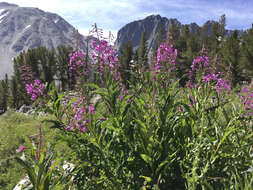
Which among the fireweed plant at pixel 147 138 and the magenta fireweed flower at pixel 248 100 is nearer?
the fireweed plant at pixel 147 138

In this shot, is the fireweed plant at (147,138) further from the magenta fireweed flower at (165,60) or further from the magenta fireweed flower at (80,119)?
the magenta fireweed flower at (165,60)

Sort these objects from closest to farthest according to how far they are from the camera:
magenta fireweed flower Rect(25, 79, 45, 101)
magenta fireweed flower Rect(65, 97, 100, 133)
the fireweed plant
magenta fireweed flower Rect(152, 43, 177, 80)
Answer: the fireweed plant
magenta fireweed flower Rect(65, 97, 100, 133)
magenta fireweed flower Rect(25, 79, 45, 101)
magenta fireweed flower Rect(152, 43, 177, 80)

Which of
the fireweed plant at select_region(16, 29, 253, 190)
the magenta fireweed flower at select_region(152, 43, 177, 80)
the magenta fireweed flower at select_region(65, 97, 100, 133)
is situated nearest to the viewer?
the fireweed plant at select_region(16, 29, 253, 190)

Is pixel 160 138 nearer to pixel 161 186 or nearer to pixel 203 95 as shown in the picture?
pixel 161 186

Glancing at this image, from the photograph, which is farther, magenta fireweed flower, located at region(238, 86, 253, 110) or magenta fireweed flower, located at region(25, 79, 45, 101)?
magenta fireweed flower, located at region(25, 79, 45, 101)

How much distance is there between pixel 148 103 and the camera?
2.53 meters

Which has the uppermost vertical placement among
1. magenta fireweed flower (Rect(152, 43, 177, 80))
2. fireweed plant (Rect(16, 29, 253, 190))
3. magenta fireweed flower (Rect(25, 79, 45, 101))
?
magenta fireweed flower (Rect(152, 43, 177, 80))

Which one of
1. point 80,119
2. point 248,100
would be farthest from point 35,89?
point 248,100

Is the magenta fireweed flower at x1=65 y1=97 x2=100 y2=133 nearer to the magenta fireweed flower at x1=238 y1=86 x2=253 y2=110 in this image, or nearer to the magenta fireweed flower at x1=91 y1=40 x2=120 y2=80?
the magenta fireweed flower at x1=91 y1=40 x2=120 y2=80

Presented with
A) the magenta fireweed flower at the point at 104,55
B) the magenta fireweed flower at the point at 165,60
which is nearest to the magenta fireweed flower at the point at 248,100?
the magenta fireweed flower at the point at 165,60

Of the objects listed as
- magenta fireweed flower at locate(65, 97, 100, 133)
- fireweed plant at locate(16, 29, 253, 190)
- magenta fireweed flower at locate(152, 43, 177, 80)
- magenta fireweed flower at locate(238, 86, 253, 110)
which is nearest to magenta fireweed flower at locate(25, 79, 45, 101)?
fireweed plant at locate(16, 29, 253, 190)

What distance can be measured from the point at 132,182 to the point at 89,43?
2.00 metres

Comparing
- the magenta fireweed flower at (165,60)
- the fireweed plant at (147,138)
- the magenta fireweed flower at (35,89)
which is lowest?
the fireweed plant at (147,138)

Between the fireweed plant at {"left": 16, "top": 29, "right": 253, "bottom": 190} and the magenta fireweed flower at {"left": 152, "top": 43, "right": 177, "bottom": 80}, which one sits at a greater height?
the magenta fireweed flower at {"left": 152, "top": 43, "right": 177, "bottom": 80}
